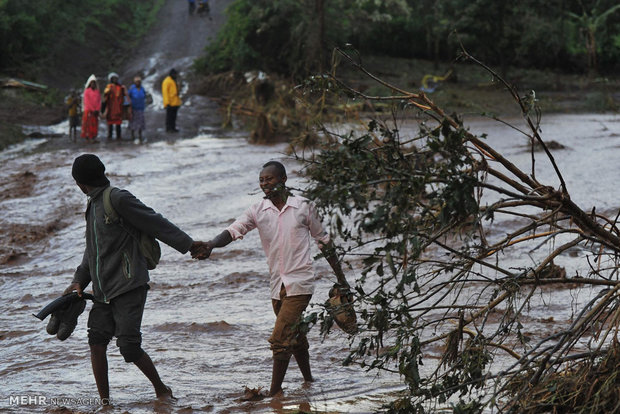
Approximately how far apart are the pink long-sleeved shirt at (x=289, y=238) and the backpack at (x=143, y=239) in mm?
513

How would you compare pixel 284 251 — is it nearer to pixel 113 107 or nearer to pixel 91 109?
pixel 113 107

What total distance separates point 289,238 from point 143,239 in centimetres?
92

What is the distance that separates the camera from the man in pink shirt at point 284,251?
18.8ft

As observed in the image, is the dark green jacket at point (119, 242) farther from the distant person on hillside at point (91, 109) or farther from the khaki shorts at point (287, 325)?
the distant person on hillside at point (91, 109)

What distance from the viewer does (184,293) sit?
367 inches

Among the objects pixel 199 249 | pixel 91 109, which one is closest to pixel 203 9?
pixel 91 109

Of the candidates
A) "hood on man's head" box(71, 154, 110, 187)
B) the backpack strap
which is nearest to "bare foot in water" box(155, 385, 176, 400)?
the backpack strap

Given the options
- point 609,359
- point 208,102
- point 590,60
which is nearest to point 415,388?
point 609,359

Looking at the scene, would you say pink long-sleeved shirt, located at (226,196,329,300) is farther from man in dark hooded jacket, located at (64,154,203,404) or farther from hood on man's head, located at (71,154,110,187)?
hood on man's head, located at (71,154,110,187)

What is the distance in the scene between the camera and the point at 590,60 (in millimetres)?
37281

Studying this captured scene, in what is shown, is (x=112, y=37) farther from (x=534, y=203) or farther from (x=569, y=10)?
(x=534, y=203)

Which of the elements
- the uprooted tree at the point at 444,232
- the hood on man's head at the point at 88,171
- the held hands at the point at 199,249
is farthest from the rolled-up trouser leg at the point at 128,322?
the uprooted tree at the point at 444,232

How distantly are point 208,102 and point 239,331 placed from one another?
889 inches

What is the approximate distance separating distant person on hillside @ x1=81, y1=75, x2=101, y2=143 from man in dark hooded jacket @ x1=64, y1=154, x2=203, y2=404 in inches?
647
